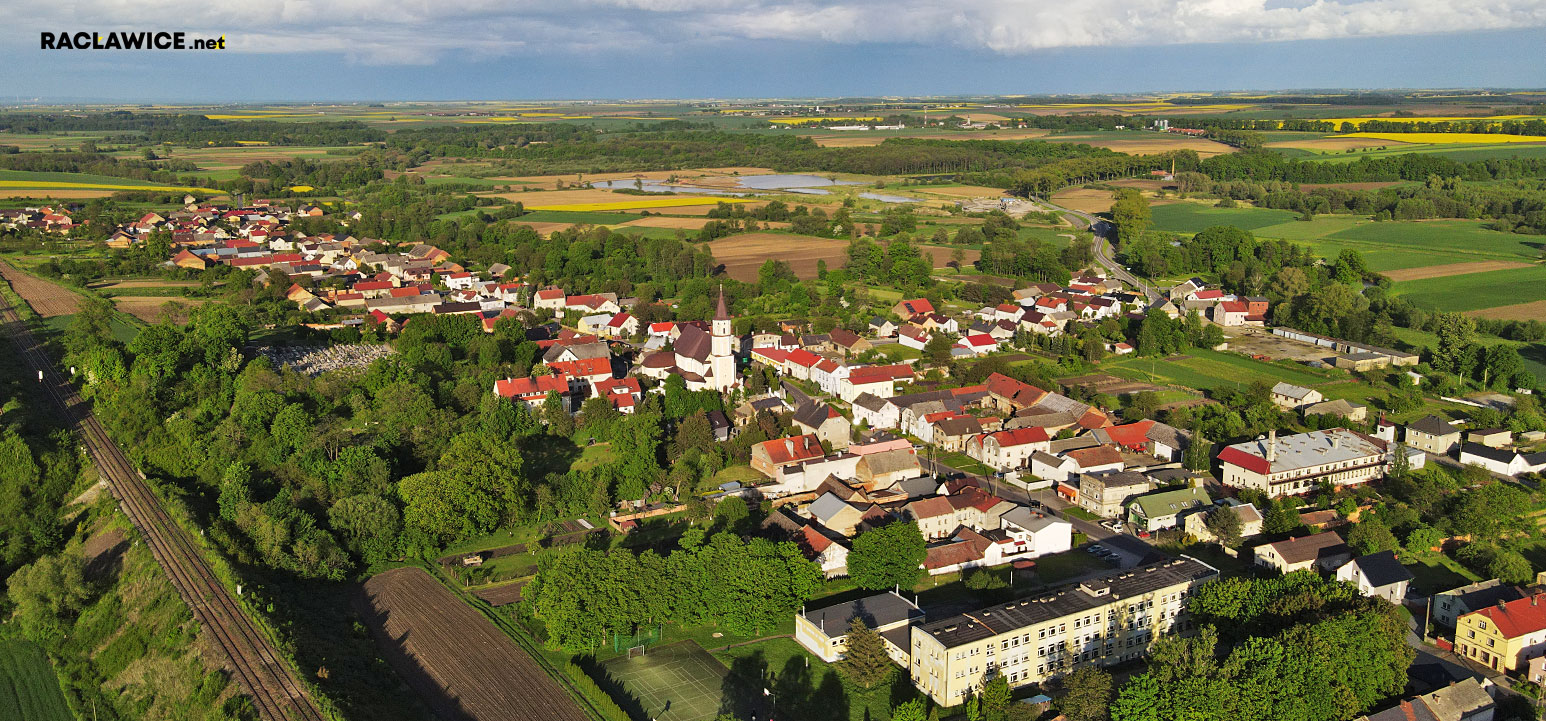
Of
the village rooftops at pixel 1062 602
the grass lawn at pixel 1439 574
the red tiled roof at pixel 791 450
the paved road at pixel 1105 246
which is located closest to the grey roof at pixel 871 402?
the red tiled roof at pixel 791 450

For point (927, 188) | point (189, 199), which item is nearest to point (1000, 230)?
point (927, 188)

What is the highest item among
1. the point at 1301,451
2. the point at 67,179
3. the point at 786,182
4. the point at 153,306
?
the point at 67,179

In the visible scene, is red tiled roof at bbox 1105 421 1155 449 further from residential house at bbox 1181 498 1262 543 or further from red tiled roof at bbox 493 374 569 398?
red tiled roof at bbox 493 374 569 398

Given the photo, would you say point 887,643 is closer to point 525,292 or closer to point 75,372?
point 75,372

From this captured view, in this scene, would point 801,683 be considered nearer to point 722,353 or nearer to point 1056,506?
point 1056,506

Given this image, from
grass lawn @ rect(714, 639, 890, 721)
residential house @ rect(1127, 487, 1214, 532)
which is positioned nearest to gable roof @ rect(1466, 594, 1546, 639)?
residential house @ rect(1127, 487, 1214, 532)

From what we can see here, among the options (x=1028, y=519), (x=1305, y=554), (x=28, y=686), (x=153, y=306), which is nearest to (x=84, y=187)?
(x=153, y=306)
